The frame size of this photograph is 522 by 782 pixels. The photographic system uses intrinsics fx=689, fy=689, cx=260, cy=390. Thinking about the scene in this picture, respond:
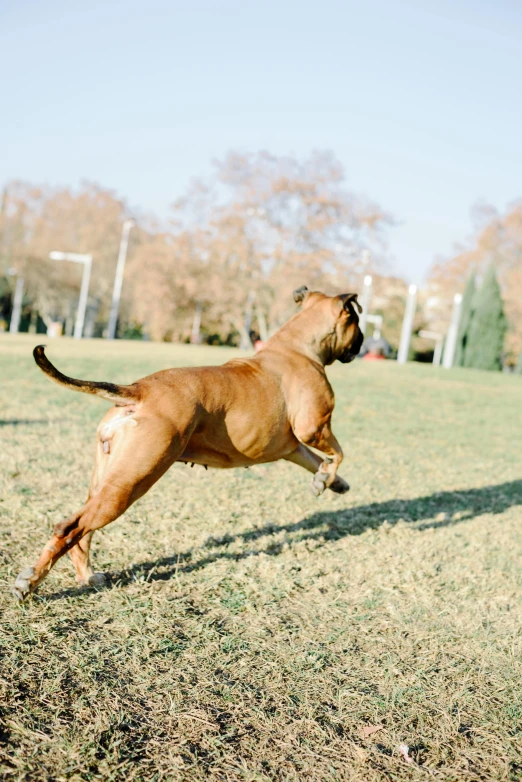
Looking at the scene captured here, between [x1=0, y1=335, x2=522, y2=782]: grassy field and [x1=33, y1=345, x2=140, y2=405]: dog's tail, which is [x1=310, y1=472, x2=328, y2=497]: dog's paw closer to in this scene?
[x1=0, y1=335, x2=522, y2=782]: grassy field

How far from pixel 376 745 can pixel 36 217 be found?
57.9 m

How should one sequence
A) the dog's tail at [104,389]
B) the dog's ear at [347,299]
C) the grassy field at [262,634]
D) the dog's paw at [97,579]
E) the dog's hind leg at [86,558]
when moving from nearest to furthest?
the grassy field at [262,634], the dog's tail at [104,389], the dog's hind leg at [86,558], the dog's paw at [97,579], the dog's ear at [347,299]

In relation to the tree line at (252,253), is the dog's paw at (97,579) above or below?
below

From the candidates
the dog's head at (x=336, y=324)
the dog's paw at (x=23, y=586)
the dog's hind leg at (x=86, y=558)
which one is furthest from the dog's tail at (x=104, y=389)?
the dog's head at (x=336, y=324)

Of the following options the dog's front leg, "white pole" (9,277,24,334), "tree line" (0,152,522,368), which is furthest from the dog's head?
"white pole" (9,277,24,334)

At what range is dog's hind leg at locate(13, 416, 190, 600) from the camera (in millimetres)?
3697

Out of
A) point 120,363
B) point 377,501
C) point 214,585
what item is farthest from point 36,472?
point 120,363

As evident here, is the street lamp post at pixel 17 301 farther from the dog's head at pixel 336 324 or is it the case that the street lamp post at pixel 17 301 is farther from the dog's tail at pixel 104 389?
the dog's tail at pixel 104 389

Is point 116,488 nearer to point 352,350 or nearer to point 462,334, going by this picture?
point 352,350

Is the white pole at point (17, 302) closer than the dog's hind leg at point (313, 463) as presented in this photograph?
No

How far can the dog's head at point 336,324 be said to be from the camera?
527 cm

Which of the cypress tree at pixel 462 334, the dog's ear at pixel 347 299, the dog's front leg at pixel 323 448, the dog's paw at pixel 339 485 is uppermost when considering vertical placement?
the cypress tree at pixel 462 334

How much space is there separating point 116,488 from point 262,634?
1109 mm

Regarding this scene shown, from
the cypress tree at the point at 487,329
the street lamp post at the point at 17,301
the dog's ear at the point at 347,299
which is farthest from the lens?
the street lamp post at the point at 17,301
